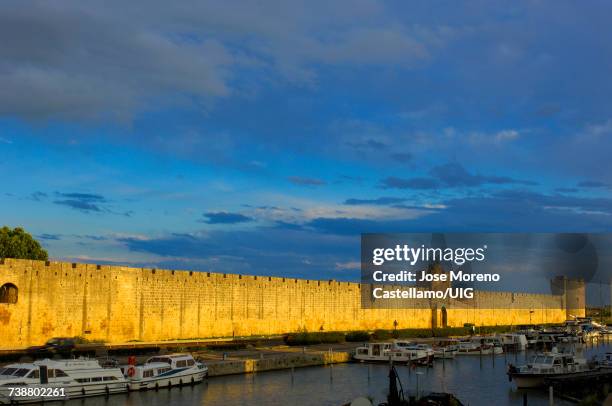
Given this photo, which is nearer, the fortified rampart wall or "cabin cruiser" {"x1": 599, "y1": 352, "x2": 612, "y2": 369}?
"cabin cruiser" {"x1": 599, "y1": 352, "x2": 612, "y2": 369}

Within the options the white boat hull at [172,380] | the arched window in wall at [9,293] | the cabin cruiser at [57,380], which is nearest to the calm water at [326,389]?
the white boat hull at [172,380]

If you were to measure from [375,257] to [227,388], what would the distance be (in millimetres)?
39437

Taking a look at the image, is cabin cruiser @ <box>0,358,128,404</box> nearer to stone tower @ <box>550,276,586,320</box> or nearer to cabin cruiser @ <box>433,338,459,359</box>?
cabin cruiser @ <box>433,338,459,359</box>

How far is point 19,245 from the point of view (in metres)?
53.3

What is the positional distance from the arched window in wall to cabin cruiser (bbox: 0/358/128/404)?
36.2ft

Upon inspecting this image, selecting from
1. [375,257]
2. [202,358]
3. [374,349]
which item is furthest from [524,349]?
[202,358]

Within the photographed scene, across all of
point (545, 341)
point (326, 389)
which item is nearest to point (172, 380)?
point (326, 389)

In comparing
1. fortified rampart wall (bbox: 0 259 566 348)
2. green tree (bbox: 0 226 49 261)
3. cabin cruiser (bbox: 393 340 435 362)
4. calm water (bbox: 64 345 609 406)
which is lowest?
calm water (bbox: 64 345 609 406)

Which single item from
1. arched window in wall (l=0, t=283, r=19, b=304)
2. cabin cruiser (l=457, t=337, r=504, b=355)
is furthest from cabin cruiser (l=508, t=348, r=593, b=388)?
arched window in wall (l=0, t=283, r=19, b=304)

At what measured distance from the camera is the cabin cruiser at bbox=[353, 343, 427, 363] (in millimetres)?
40781

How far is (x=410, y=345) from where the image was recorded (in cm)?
4397

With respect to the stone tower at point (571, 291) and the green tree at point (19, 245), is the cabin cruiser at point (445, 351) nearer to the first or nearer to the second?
the green tree at point (19, 245)

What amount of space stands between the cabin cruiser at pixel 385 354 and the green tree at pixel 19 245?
27273mm

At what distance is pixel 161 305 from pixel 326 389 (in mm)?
17190
